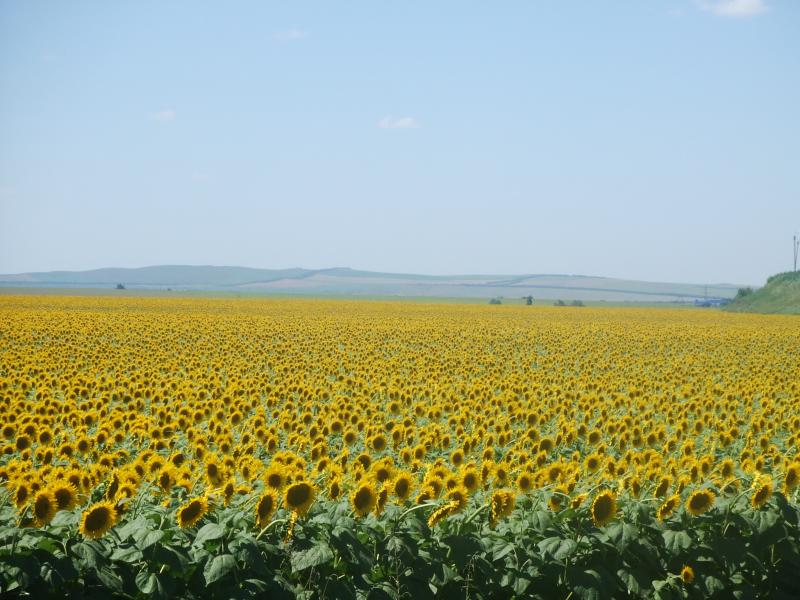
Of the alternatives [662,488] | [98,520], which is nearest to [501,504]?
[662,488]

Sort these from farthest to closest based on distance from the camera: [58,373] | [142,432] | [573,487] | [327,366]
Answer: [327,366] < [58,373] < [142,432] < [573,487]

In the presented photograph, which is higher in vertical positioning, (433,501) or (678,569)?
(433,501)

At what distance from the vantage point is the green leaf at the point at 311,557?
4598 millimetres

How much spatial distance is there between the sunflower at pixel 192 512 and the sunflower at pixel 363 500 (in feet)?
3.06

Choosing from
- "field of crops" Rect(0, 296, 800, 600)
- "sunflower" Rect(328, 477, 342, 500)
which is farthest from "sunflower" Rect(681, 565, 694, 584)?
"sunflower" Rect(328, 477, 342, 500)

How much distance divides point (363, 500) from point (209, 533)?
39.9 inches

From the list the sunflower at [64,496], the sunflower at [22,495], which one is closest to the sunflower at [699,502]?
the sunflower at [64,496]

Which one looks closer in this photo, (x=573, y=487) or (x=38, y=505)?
(x=38, y=505)

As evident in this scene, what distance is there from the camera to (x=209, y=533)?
4598 mm

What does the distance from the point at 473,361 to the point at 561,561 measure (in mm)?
18106

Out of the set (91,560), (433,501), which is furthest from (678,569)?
(91,560)

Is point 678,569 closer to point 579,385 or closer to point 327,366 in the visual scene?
point 579,385

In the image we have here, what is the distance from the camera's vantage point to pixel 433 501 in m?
5.21

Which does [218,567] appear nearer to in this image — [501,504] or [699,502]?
[501,504]
